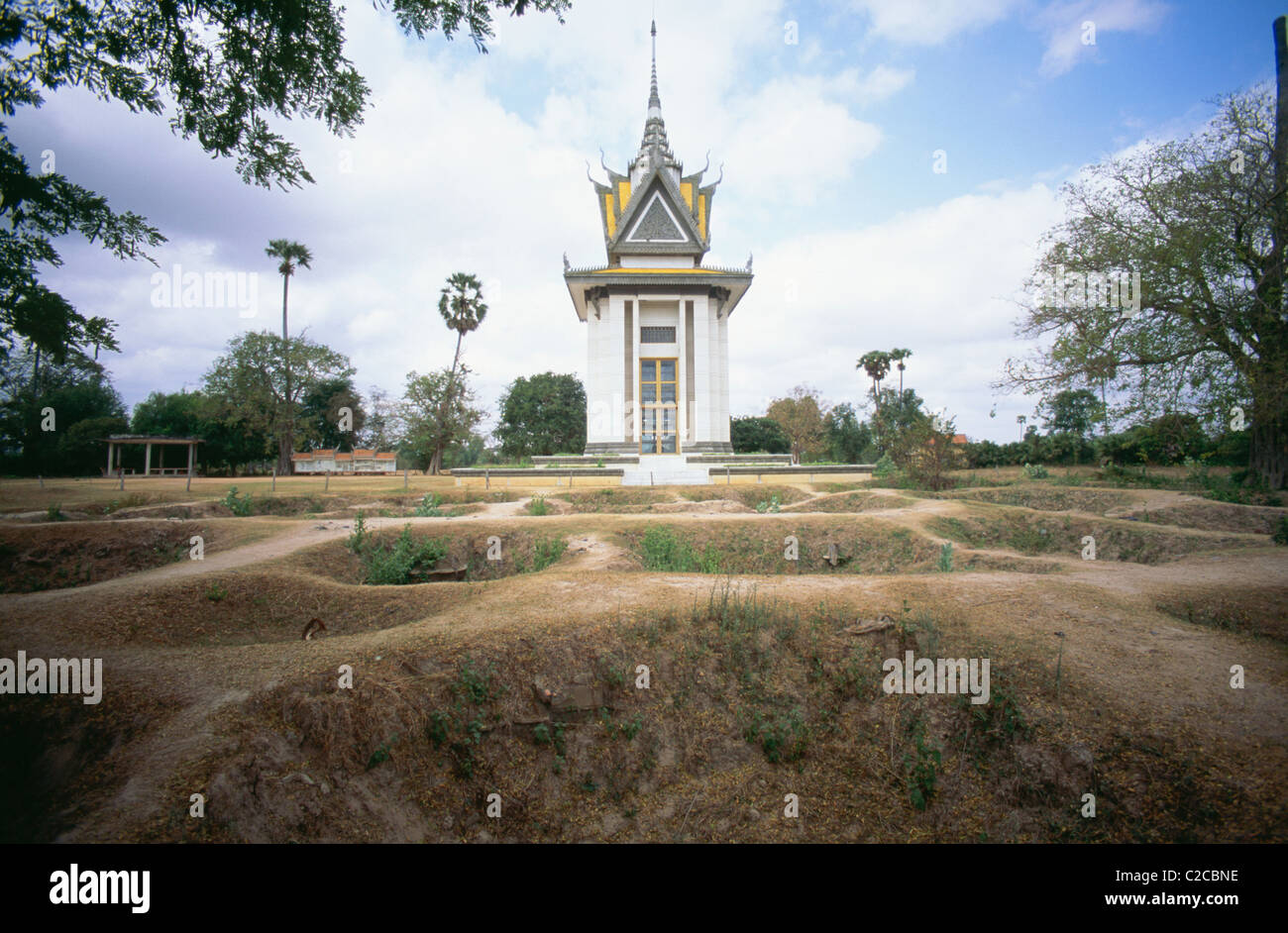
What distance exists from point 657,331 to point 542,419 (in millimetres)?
21804

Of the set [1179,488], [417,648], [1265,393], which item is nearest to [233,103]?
[417,648]

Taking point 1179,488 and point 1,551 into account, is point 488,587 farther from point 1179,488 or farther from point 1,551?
point 1179,488

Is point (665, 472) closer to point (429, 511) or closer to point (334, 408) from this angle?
point (429, 511)

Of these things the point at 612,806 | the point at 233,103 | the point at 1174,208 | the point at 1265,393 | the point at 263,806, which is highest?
the point at 1174,208

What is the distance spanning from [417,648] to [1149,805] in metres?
5.82

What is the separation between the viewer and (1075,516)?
39.6 feet

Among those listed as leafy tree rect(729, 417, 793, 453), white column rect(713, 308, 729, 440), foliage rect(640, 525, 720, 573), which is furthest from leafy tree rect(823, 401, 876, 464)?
foliage rect(640, 525, 720, 573)

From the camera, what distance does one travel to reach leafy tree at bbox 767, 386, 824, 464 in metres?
38.9

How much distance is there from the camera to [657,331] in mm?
29391

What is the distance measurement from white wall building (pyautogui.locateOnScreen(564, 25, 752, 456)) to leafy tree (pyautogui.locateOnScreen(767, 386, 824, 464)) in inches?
450

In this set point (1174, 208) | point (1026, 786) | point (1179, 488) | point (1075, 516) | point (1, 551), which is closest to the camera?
point (1026, 786)

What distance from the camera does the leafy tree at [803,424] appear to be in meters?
38.9

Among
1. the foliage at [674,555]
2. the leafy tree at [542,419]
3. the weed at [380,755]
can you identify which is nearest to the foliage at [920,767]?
the weed at [380,755]

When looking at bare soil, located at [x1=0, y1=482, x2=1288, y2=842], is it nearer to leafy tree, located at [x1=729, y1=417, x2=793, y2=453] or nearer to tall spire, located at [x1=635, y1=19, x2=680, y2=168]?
tall spire, located at [x1=635, y1=19, x2=680, y2=168]
